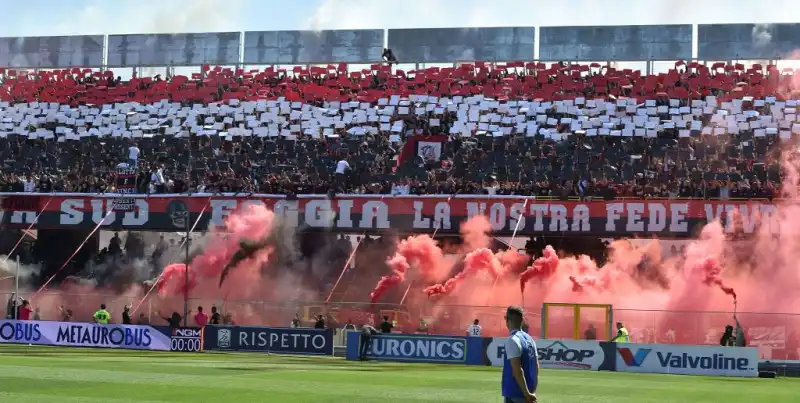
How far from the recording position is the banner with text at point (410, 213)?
4372 cm

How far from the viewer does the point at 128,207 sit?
1962 inches

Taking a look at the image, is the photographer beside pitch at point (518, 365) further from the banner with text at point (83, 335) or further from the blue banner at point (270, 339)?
the banner with text at point (83, 335)

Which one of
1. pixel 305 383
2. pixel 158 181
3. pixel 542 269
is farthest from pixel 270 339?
pixel 158 181

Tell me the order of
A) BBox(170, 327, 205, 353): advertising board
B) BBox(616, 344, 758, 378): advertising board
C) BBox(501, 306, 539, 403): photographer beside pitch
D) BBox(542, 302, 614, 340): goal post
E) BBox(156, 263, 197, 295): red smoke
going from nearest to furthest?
BBox(501, 306, 539, 403): photographer beside pitch → BBox(616, 344, 758, 378): advertising board → BBox(542, 302, 614, 340): goal post → BBox(170, 327, 205, 353): advertising board → BBox(156, 263, 197, 295): red smoke

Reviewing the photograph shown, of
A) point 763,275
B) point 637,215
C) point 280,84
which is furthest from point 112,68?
point 763,275

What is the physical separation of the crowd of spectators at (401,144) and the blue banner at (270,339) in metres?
11.3

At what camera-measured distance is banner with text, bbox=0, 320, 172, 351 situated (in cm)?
3772

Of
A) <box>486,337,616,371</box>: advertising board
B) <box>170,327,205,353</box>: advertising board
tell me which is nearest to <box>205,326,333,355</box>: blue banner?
<box>170,327,205,353</box>: advertising board

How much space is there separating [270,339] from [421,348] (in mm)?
5807

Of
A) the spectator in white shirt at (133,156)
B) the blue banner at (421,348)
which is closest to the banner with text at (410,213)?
the spectator in white shirt at (133,156)

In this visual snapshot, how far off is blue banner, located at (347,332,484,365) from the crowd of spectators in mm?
12872

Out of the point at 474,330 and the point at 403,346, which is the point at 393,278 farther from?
the point at 403,346

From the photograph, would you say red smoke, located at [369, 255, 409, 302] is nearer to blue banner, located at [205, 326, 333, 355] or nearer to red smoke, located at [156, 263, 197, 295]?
blue banner, located at [205, 326, 333, 355]

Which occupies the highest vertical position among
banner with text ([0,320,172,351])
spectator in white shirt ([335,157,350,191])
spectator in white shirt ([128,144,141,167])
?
spectator in white shirt ([128,144,141,167])
